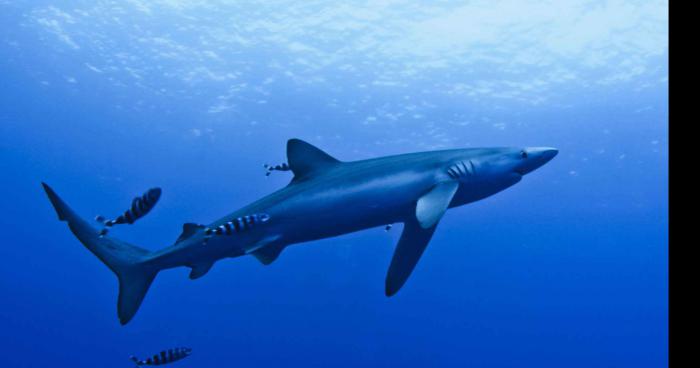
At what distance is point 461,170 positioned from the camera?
5.36m

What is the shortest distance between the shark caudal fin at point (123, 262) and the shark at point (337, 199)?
23 mm

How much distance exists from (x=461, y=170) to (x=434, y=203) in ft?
1.85

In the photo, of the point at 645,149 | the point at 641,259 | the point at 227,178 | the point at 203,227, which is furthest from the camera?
the point at 641,259

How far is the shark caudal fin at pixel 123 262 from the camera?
584cm

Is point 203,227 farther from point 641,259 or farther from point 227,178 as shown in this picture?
point 641,259

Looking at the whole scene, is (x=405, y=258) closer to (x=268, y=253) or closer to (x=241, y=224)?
(x=268, y=253)

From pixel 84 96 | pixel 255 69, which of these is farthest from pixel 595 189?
pixel 84 96

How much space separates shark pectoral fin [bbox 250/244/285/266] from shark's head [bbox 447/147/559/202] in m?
2.03

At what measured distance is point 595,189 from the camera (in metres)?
35.6

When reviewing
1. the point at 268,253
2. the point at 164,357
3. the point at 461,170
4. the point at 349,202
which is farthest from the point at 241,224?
the point at 164,357

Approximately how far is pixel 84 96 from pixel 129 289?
27.3 meters

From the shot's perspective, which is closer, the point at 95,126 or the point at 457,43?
the point at 457,43

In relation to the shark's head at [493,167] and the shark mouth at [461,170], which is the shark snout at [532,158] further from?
the shark mouth at [461,170]

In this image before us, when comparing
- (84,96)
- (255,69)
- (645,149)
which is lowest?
(645,149)
